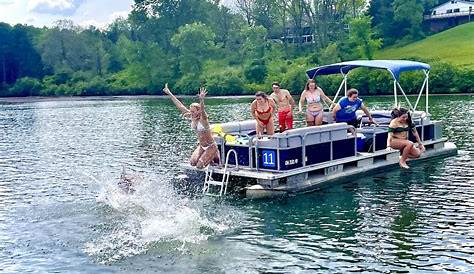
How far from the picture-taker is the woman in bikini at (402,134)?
65.5 feet

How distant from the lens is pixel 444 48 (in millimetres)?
93938

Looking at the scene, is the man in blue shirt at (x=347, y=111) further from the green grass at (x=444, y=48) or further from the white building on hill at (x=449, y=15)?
the white building on hill at (x=449, y=15)

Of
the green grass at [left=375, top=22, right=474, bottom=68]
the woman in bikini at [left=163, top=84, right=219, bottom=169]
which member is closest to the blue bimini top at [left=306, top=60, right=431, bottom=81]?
the woman in bikini at [left=163, top=84, right=219, bottom=169]

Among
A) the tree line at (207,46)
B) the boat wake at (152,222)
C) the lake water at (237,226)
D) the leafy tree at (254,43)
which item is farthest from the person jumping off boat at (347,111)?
the leafy tree at (254,43)

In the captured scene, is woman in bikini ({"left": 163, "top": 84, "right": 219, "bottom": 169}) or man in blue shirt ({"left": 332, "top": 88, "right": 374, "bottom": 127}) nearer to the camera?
woman in bikini ({"left": 163, "top": 84, "right": 219, "bottom": 169})

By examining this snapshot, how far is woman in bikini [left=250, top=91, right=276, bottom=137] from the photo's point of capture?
1962cm

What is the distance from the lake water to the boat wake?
0.10 ft

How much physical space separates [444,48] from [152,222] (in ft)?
284

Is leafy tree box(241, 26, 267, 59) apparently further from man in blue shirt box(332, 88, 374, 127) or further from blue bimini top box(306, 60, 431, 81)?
man in blue shirt box(332, 88, 374, 127)

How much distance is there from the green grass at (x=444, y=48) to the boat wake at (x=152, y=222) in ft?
221

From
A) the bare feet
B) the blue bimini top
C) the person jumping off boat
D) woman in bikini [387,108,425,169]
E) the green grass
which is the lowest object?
the bare feet

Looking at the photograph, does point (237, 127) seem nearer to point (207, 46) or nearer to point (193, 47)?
Answer: point (193, 47)

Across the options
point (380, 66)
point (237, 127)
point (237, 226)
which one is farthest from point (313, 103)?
point (237, 226)

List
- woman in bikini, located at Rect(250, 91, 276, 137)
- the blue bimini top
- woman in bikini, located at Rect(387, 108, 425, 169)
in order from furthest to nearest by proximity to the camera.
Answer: the blue bimini top < woman in bikini, located at Rect(387, 108, 425, 169) < woman in bikini, located at Rect(250, 91, 276, 137)
